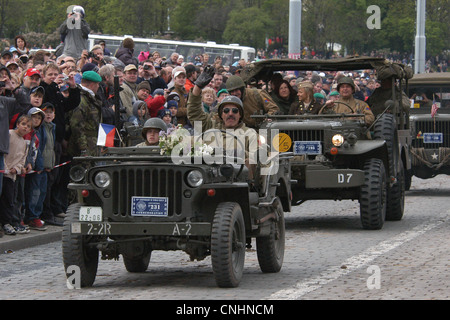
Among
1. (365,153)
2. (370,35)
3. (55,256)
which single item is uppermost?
(370,35)

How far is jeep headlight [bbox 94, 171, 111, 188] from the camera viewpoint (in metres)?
9.48

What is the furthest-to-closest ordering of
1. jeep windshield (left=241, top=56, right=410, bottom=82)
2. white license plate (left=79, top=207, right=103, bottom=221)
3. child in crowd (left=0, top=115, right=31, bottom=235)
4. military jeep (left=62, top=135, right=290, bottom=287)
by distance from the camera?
jeep windshield (left=241, top=56, right=410, bottom=82), child in crowd (left=0, top=115, right=31, bottom=235), white license plate (left=79, top=207, right=103, bottom=221), military jeep (left=62, top=135, right=290, bottom=287)

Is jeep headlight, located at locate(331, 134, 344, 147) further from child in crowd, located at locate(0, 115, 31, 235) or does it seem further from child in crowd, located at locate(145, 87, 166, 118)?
child in crowd, located at locate(0, 115, 31, 235)

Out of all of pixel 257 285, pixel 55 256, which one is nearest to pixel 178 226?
pixel 257 285

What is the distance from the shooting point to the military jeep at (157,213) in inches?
363

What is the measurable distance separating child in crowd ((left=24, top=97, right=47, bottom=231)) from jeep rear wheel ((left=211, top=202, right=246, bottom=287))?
496 cm

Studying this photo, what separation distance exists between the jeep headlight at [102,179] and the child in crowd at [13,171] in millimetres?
3944

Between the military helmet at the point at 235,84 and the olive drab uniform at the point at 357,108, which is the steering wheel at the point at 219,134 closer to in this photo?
the military helmet at the point at 235,84

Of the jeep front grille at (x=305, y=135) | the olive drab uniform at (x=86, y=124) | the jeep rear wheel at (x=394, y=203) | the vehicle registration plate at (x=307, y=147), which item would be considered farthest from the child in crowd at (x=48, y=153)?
the jeep rear wheel at (x=394, y=203)

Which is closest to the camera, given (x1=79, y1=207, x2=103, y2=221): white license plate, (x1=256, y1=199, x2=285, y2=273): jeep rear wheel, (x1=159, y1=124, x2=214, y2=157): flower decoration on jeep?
(x1=79, y1=207, x2=103, y2=221): white license plate

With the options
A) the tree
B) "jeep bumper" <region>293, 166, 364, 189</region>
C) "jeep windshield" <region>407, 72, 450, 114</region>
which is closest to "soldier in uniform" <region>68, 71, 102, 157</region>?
"jeep bumper" <region>293, 166, 364, 189</region>
